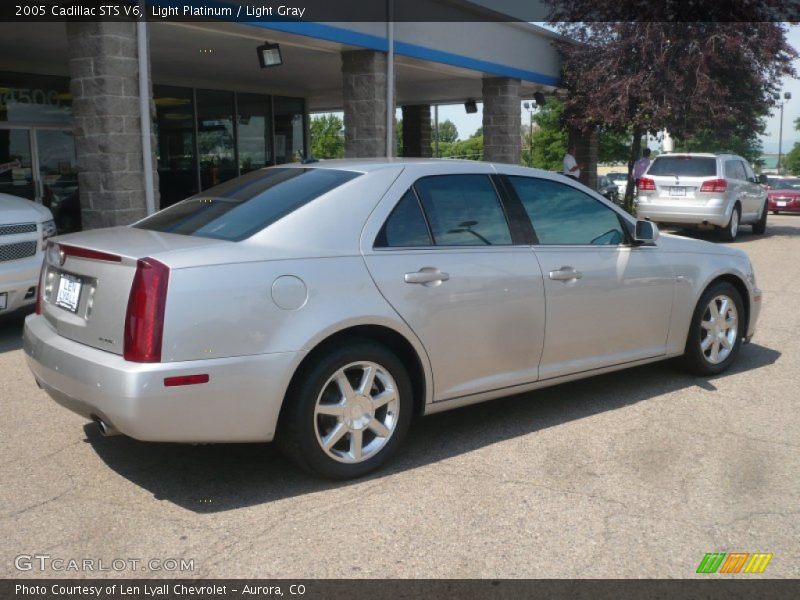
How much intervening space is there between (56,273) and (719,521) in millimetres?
3401

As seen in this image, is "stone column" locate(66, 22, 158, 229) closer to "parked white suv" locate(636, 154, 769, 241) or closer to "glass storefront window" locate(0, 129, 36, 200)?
"glass storefront window" locate(0, 129, 36, 200)

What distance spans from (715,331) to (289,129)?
1740cm

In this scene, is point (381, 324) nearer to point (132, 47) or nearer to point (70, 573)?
point (70, 573)

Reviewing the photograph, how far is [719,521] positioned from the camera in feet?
11.9

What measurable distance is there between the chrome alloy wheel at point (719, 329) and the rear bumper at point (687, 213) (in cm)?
1086

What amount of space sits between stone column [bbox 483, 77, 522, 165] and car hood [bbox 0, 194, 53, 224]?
11.0 meters

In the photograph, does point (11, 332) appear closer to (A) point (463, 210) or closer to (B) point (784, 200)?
(A) point (463, 210)

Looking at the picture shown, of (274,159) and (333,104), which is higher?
(333,104)

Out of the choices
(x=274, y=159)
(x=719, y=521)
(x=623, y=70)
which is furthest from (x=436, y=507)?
(x=274, y=159)

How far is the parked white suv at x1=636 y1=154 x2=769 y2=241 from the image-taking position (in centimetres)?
1622

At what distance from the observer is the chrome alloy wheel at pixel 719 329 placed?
5.91 metres

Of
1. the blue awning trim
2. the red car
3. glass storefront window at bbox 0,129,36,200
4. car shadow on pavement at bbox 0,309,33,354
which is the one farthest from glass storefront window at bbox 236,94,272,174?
the red car

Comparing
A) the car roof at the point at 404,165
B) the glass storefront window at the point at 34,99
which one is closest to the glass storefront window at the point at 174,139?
the glass storefront window at the point at 34,99
